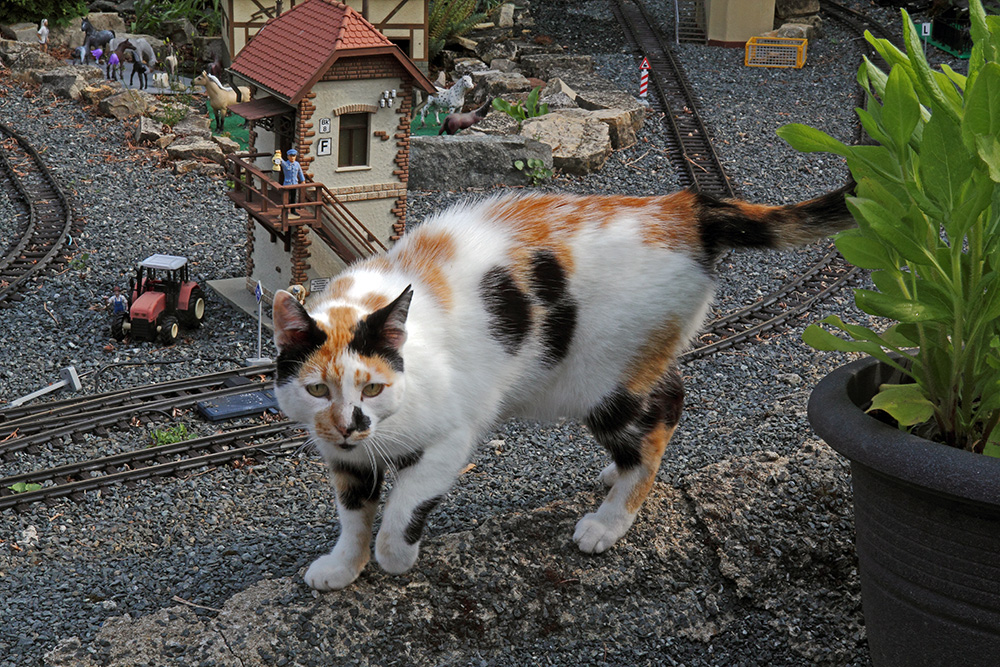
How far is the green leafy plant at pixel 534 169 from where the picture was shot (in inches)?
465

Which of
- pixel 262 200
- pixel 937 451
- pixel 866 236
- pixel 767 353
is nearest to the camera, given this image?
pixel 937 451

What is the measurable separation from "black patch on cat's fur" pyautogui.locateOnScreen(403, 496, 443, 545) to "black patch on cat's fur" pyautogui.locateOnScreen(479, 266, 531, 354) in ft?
2.00

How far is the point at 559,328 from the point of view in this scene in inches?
147

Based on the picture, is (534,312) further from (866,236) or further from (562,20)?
(562,20)

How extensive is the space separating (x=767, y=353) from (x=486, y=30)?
12.3 meters

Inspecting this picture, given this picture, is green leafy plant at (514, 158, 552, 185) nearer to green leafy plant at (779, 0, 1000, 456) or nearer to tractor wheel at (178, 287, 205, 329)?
tractor wheel at (178, 287, 205, 329)

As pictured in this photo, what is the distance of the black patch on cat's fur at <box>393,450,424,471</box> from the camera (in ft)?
11.6

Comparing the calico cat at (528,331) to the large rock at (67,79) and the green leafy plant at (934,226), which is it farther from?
the large rock at (67,79)

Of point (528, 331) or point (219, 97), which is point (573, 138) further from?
point (528, 331)

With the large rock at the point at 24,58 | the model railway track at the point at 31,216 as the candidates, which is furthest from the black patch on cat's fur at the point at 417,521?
the large rock at the point at 24,58

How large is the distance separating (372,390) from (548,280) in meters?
0.84

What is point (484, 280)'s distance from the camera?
146 inches

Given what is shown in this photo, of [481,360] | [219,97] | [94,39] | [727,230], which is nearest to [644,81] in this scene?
[219,97]

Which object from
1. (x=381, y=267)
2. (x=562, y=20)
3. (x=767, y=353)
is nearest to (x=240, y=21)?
(x=562, y=20)
